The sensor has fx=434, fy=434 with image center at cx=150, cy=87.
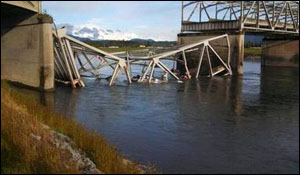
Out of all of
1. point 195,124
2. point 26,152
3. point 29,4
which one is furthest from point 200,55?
A: point 26,152

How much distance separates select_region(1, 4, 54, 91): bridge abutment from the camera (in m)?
39.0

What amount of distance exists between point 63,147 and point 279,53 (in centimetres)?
9579

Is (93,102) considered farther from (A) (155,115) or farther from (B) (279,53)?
(B) (279,53)

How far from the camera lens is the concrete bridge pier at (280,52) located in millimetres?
98756

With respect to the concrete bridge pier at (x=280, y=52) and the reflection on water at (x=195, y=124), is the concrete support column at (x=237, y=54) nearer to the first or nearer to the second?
the reflection on water at (x=195, y=124)

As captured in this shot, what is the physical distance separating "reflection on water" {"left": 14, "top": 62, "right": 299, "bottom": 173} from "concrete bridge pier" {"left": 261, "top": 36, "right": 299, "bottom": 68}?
5535 cm

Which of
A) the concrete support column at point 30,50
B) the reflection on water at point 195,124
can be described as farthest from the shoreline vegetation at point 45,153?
the concrete support column at point 30,50

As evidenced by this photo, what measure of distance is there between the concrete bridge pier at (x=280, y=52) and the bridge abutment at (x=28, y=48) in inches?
2810

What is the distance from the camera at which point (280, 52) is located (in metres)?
103

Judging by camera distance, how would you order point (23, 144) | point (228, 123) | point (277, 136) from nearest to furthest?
point (23, 144) < point (277, 136) < point (228, 123)

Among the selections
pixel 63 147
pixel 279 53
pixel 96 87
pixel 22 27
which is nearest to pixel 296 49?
pixel 279 53

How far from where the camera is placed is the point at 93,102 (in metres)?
34.8

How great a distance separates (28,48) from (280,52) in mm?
75590

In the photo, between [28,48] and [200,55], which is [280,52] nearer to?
[200,55]
